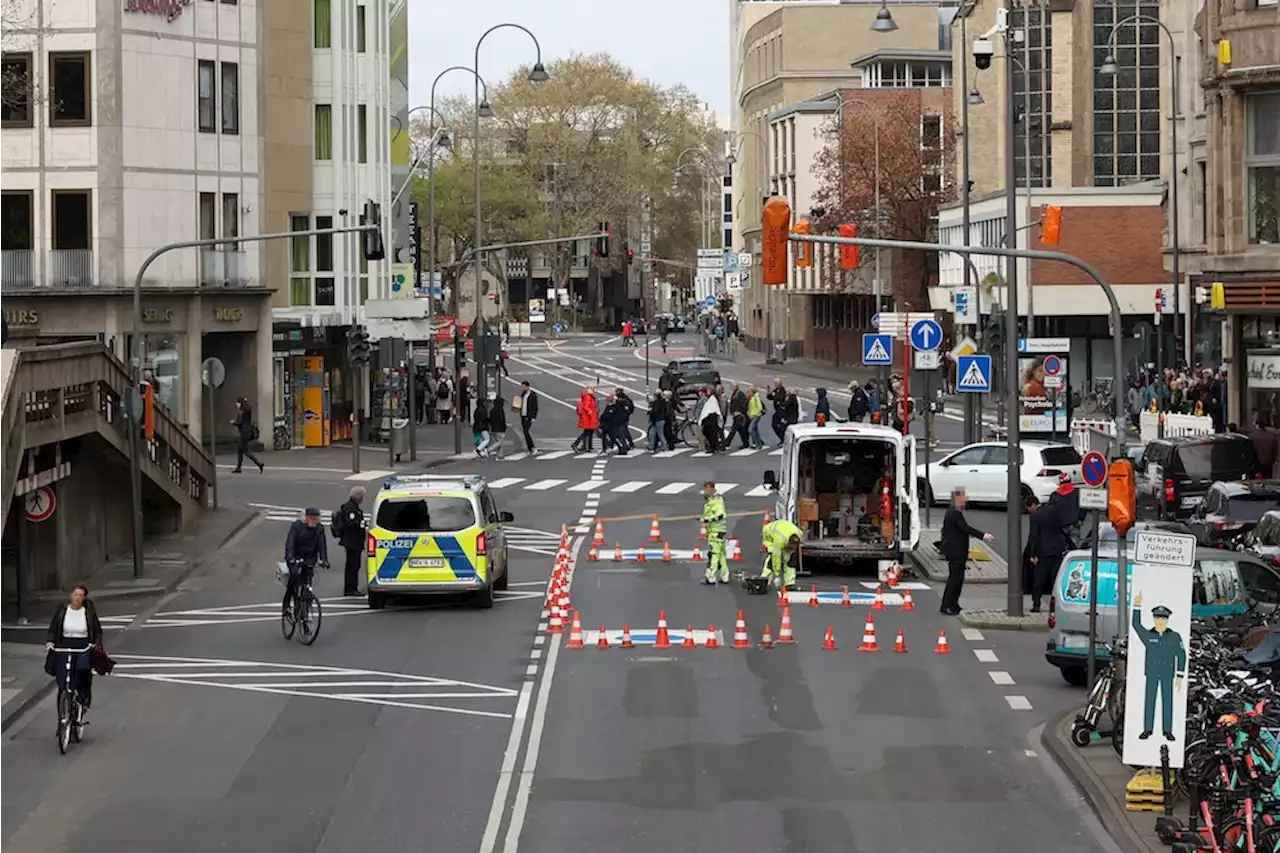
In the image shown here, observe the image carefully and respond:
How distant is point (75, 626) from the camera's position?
2062 centimetres

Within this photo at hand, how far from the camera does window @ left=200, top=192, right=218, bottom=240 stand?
5475cm

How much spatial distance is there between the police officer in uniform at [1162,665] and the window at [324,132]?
154 feet

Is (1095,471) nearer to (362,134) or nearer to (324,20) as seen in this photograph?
(324,20)

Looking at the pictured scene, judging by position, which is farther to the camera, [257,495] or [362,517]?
[257,495]

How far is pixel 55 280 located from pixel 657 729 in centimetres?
3469

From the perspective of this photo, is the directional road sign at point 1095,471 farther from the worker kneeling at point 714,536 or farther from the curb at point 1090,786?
the worker kneeling at point 714,536

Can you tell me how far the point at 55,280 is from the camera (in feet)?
170

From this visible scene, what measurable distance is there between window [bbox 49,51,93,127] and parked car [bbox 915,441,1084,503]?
861 inches

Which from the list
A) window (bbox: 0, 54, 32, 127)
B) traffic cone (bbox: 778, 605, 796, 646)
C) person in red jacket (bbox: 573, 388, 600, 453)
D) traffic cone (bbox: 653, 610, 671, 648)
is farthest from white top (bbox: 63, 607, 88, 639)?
person in red jacket (bbox: 573, 388, 600, 453)

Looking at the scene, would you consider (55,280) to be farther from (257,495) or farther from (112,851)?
(112,851)

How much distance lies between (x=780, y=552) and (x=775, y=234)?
6.71 metres

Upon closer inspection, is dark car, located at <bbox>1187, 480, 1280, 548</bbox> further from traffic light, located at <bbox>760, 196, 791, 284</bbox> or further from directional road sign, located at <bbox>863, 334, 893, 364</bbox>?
directional road sign, located at <bbox>863, 334, 893, 364</bbox>

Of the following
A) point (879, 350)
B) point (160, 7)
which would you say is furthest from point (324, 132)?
point (879, 350)

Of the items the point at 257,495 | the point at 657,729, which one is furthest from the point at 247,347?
the point at 657,729
